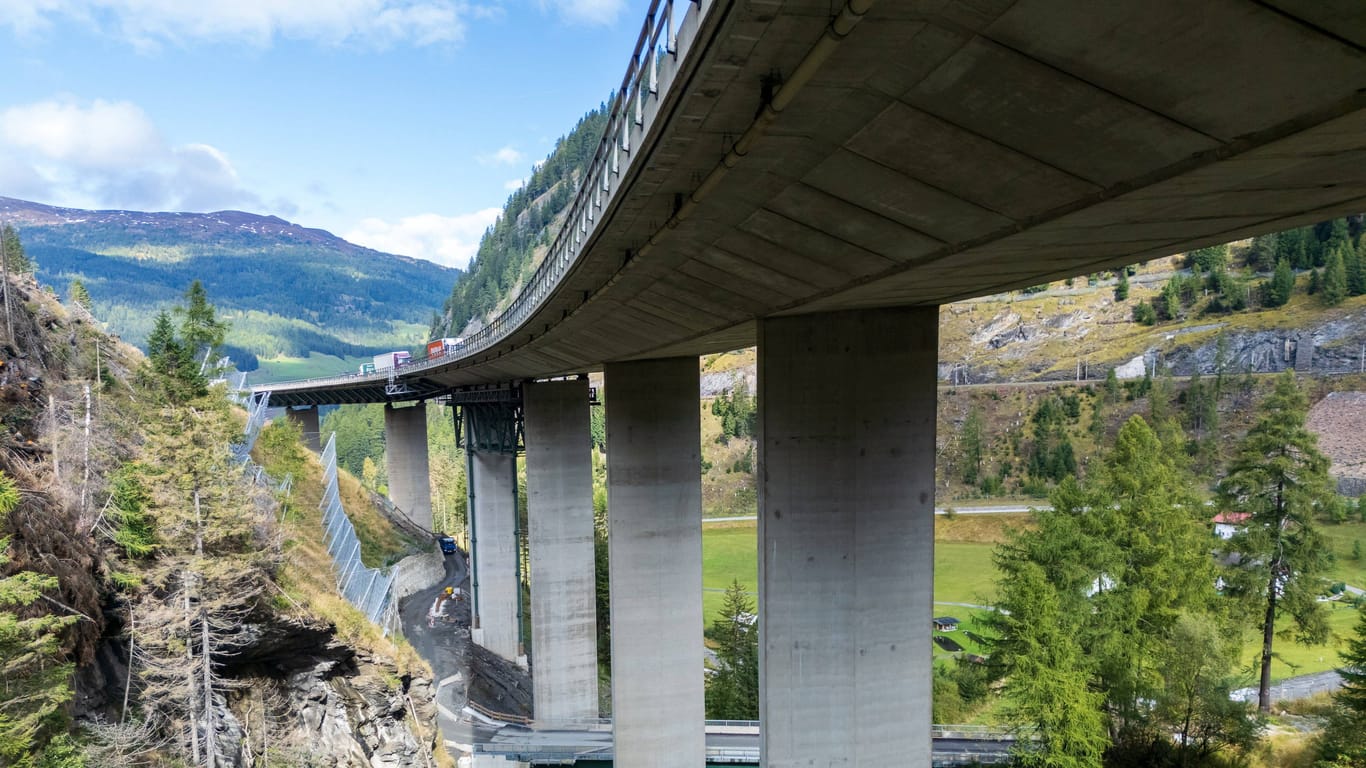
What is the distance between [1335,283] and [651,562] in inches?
4316

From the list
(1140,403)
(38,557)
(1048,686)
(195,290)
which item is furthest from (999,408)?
(38,557)

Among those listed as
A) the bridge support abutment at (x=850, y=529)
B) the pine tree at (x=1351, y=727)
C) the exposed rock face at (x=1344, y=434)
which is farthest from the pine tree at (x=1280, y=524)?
the exposed rock face at (x=1344, y=434)

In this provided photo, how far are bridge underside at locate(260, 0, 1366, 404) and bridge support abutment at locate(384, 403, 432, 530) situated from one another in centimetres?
6063

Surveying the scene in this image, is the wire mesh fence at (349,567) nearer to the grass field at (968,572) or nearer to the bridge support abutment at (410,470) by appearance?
the grass field at (968,572)

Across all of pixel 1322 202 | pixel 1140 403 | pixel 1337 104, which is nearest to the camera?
pixel 1337 104

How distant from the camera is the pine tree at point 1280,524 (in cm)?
2525

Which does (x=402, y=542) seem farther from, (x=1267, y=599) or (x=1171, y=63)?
(x=1171, y=63)

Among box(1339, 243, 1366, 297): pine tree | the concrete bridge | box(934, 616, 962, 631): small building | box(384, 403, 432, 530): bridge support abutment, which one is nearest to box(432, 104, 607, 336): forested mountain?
box(384, 403, 432, 530): bridge support abutment

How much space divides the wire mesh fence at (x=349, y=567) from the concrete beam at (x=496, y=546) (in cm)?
1012

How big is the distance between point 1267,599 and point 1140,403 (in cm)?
7859

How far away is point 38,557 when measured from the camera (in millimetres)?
11969

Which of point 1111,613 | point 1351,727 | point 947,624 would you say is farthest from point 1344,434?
point 1351,727

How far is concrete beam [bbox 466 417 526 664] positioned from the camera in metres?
40.0

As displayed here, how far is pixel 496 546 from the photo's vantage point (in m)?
40.3
